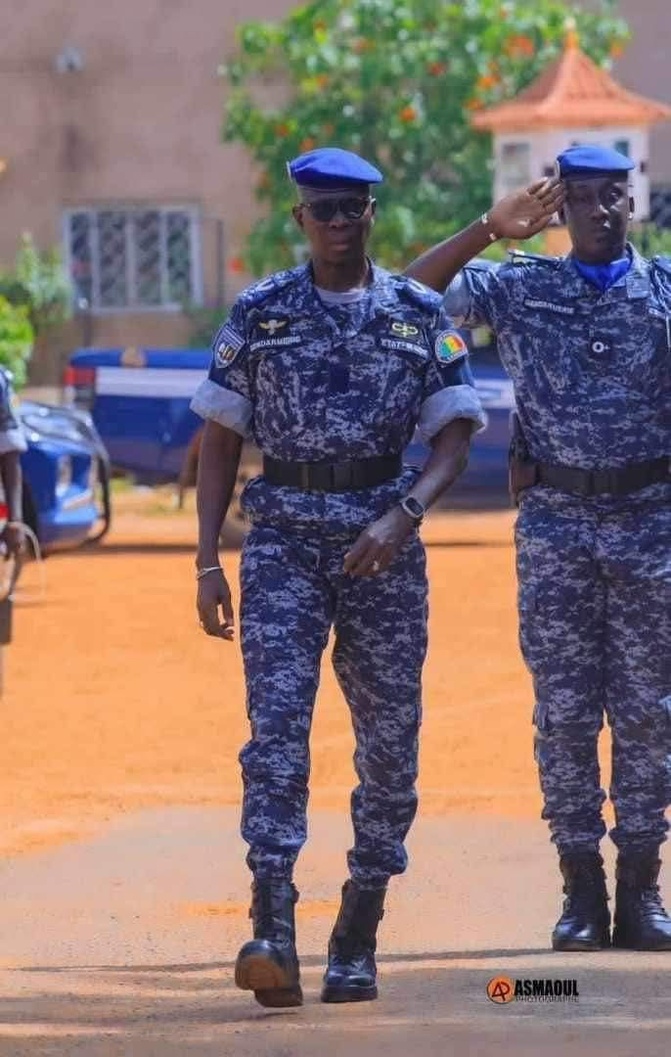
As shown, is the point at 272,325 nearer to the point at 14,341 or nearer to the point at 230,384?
the point at 230,384

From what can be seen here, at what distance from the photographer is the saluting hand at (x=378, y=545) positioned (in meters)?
5.59

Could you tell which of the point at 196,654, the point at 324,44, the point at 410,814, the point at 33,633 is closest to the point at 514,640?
the point at 196,654

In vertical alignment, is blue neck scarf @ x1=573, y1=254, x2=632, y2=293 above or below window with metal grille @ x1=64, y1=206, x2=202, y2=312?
above

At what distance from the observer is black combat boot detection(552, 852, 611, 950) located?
6.41 metres

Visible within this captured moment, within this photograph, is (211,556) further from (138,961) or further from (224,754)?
(224,754)

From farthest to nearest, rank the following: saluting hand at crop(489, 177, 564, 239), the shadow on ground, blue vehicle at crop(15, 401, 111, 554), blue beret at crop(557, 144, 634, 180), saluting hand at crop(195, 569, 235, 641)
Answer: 1. blue vehicle at crop(15, 401, 111, 554)
2. blue beret at crop(557, 144, 634, 180)
3. saluting hand at crop(489, 177, 564, 239)
4. saluting hand at crop(195, 569, 235, 641)
5. the shadow on ground

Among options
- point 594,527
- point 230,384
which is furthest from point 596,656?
point 230,384

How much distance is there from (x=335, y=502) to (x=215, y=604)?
0.38 metres

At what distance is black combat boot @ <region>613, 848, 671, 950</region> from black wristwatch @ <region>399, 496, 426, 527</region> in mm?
1271

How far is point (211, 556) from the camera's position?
5898 mm

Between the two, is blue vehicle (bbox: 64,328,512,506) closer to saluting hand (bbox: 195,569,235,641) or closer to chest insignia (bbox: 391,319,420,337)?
saluting hand (bbox: 195,569,235,641)

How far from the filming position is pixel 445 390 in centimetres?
582

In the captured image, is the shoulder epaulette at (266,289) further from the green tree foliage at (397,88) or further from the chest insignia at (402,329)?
the green tree foliage at (397,88)

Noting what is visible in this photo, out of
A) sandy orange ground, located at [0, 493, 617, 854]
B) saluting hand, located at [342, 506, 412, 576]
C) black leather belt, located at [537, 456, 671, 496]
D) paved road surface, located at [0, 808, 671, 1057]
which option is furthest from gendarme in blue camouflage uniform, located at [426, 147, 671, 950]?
sandy orange ground, located at [0, 493, 617, 854]
